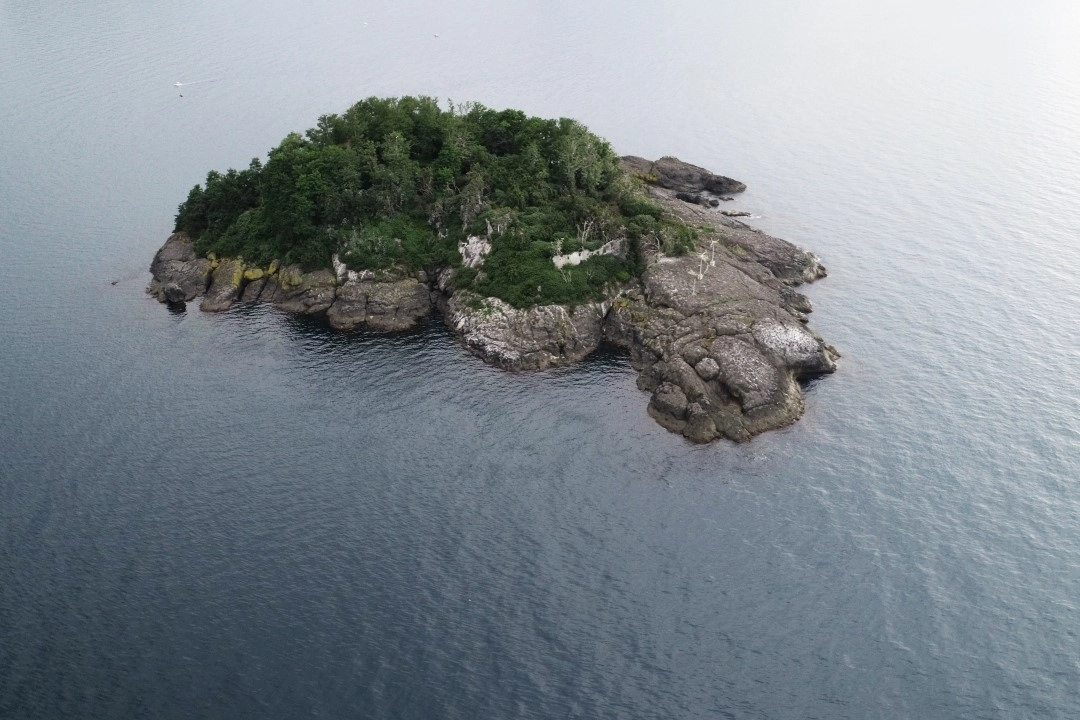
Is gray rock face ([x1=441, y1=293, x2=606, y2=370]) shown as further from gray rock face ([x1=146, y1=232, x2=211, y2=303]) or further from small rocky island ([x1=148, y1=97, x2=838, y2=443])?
gray rock face ([x1=146, y1=232, x2=211, y2=303])

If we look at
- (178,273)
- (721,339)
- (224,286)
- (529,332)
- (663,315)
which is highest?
(663,315)

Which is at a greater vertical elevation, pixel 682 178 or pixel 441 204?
pixel 441 204

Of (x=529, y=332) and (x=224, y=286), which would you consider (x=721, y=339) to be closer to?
(x=529, y=332)

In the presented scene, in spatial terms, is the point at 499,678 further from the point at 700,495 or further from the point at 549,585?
the point at 700,495

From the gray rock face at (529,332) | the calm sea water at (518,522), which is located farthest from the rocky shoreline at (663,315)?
the calm sea water at (518,522)

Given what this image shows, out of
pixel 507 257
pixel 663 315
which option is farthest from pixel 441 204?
pixel 663 315

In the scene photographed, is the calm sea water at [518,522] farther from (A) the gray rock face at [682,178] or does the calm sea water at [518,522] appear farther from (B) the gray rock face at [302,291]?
(A) the gray rock face at [682,178]

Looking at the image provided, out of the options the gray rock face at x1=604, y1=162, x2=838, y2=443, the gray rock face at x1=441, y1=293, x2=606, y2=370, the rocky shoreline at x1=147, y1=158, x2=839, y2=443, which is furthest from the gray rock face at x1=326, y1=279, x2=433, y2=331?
the gray rock face at x1=604, y1=162, x2=838, y2=443
